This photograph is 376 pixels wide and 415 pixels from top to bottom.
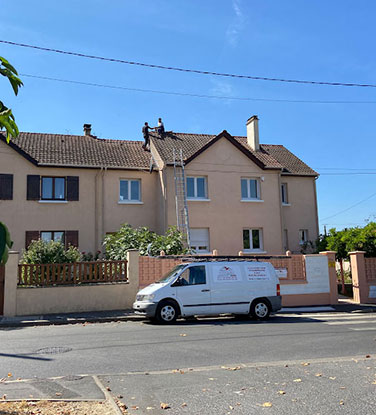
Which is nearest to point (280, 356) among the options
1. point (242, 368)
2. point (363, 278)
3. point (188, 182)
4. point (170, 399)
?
point (242, 368)

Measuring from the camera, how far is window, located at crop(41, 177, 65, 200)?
70.5ft

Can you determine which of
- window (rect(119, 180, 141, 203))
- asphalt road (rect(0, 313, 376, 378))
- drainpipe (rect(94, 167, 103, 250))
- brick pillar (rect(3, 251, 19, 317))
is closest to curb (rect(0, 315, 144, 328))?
brick pillar (rect(3, 251, 19, 317))

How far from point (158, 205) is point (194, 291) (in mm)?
10300

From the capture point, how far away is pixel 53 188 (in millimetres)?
21641

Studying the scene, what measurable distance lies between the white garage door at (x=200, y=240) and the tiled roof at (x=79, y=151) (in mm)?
4467

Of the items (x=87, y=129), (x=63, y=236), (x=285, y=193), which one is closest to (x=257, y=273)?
(x=63, y=236)

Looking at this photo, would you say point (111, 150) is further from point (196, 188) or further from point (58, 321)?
point (58, 321)

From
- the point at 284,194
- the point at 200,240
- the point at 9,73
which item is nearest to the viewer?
the point at 9,73

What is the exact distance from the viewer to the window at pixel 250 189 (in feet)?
77.0

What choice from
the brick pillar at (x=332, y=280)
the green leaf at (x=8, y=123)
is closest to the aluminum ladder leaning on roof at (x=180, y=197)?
the brick pillar at (x=332, y=280)

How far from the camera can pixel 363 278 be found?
17.8 m

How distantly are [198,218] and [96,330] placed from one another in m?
11.1

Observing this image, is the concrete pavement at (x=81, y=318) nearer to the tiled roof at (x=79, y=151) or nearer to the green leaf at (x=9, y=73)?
the tiled roof at (x=79, y=151)

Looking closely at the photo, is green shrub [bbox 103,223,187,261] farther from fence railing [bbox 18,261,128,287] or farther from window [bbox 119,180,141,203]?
window [bbox 119,180,141,203]
